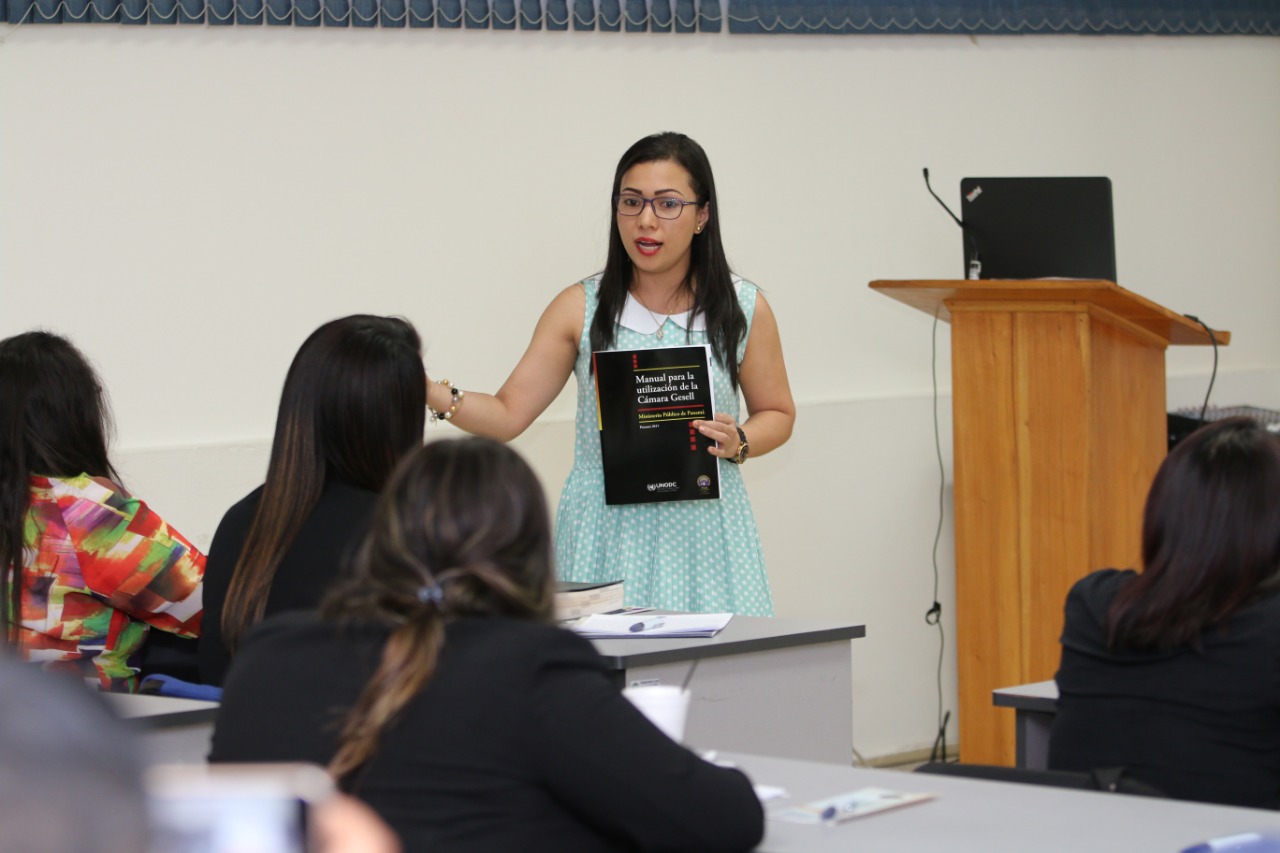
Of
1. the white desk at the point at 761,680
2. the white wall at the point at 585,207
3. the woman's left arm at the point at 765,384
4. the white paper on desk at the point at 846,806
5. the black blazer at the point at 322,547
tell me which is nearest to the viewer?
the white paper on desk at the point at 846,806

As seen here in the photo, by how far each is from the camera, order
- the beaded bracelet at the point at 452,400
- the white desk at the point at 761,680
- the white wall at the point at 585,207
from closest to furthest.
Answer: the white desk at the point at 761,680
the beaded bracelet at the point at 452,400
the white wall at the point at 585,207

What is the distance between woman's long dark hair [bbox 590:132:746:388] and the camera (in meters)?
3.30

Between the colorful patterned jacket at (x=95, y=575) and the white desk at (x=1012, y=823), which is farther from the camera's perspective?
the colorful patterned jacket at (x=95, y=575)

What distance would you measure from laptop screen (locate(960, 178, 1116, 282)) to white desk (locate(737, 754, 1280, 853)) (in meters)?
2.43

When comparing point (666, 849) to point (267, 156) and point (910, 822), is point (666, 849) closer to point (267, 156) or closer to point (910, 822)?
point (910, 822)

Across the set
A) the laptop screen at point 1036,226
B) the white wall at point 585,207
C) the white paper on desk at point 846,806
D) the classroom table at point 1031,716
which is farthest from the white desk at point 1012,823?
the white wall at point 585,207

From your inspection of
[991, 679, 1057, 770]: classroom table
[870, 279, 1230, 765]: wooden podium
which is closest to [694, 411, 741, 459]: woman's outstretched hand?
[870, 279, 1230, 765]: wooden podium

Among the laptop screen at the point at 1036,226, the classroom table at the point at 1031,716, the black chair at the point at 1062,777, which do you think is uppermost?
the laptop screen at the point at 1036,226

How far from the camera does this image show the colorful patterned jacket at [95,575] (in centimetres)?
253

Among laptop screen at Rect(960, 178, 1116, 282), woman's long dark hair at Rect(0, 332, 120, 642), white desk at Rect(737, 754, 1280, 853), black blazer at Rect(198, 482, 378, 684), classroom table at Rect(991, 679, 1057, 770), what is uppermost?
laptop screen at Rect(960, 178, 1116, 282)

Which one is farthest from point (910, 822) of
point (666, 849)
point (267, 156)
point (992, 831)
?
point (267, 156)

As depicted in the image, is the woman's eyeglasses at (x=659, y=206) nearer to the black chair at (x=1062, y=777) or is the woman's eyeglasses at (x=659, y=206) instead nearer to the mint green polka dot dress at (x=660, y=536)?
the mint green polka dot dress at (x=660, y=536)

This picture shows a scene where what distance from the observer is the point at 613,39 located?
4.51m

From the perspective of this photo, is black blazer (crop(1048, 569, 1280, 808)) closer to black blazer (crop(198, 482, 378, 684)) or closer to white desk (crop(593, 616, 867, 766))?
white desk (crop(593, 616, 867, 766))
